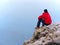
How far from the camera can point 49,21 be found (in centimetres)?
2695

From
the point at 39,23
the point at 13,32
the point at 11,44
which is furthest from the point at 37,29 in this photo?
the point at 13,32

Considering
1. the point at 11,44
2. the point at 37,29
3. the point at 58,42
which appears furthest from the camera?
the point at 11,44

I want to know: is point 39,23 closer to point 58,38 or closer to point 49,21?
point 49,21

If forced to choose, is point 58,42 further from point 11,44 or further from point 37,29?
point 11,44

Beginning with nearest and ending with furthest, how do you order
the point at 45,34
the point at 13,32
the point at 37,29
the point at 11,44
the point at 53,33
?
1. the point at 53,33
2. the point at 45,34
3. the point at 37,29
4. the point at 11,44
5. the point at 13,32

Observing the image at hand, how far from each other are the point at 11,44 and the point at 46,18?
90.1 meters

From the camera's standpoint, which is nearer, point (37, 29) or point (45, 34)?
point (45, 34)

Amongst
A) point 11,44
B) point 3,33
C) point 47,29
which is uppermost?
point 3,33

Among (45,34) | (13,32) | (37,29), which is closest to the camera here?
(45,34)

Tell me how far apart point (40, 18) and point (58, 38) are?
7662 millimetres

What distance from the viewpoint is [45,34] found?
22469 millimetres

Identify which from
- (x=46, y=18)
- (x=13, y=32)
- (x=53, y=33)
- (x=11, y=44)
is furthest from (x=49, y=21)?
(x=13, y=32)

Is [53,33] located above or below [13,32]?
below

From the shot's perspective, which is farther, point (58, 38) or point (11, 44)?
point (11, 44)
